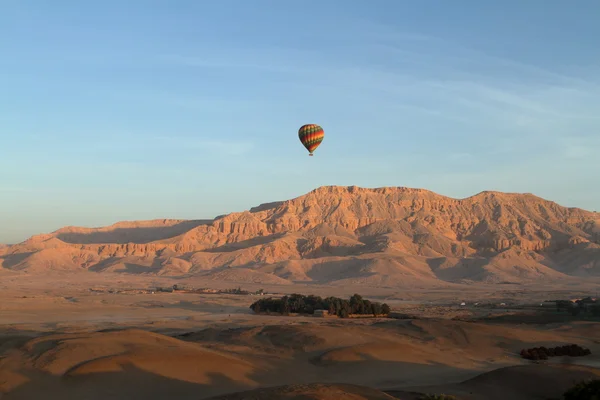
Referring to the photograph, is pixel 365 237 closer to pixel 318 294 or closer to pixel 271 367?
pixel 318 294

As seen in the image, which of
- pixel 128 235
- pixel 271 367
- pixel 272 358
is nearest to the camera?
pixel 271 367

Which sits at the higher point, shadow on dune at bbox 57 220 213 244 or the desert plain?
shadow on dune at bbox 57 220 213 244

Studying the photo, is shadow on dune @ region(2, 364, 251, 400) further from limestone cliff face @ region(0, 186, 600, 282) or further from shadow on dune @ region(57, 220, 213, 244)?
shadow on dune @ region(57, 220, 213, 244)

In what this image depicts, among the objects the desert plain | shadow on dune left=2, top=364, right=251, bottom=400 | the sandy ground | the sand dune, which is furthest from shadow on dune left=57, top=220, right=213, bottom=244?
shadow on dune left=2, top=364, right=251, bottom=400

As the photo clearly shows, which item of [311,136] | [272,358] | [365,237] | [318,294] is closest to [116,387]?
[272,358]

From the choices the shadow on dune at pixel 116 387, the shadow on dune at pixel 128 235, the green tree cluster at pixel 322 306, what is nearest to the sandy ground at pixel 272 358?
the shadow on dune at pixel 116 387

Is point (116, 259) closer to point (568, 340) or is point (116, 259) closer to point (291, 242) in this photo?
point (291, 242)
